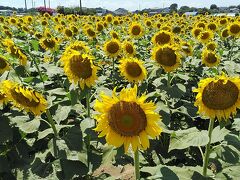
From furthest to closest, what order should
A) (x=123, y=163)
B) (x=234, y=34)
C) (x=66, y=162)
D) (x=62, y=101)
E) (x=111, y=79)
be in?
(x=234, y=34)
(x=111, y=79)
(x=62, y=101)
(x=123, y=163)
(x=66, y=162)

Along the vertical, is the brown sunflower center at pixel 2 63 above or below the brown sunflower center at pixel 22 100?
above

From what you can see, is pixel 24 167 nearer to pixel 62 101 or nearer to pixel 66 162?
pixel 66 162

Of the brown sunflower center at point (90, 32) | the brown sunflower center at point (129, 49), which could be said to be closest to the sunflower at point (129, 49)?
the brown sunflower center at point (129, 49)

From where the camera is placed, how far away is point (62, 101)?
3.82 metres

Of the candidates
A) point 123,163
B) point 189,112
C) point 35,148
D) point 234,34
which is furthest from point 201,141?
point 234,34

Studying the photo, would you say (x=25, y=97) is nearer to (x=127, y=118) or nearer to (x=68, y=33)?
(x=127, y=118)

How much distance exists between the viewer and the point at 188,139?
278 cm

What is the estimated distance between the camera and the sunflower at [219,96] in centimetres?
267

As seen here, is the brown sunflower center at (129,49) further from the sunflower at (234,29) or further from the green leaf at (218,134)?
the green leaf at (218,134)

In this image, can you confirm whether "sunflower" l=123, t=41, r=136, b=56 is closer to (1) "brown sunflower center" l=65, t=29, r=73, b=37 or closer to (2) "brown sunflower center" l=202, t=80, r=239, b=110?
(1) "brown sunflower center" l=65, t=29, r=73, b=37

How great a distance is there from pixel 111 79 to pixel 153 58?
143 cm

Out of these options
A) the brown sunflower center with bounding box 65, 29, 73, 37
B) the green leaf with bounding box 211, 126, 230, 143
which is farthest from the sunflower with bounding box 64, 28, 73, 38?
the green leaf with bounding box 211, 126, 230, 143

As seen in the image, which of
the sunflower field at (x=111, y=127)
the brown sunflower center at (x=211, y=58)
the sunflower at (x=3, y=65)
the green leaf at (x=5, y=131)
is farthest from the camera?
the brown sunflower center at (x=211, y=58)

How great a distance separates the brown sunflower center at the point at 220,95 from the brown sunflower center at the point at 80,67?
1.14 meters
